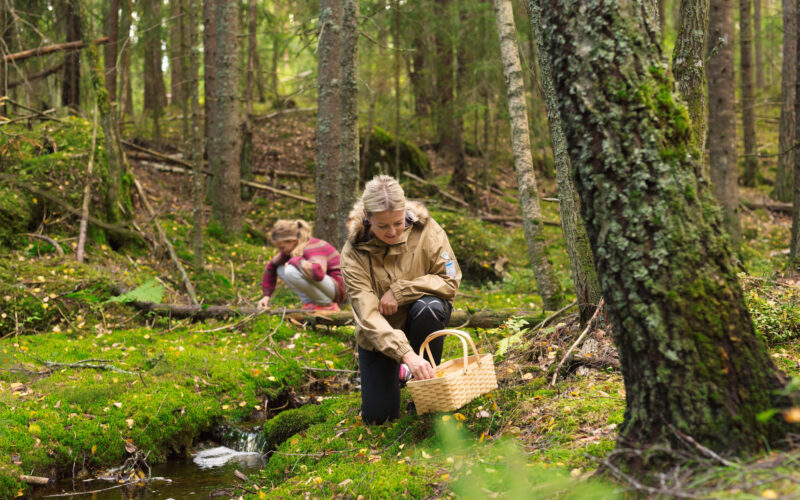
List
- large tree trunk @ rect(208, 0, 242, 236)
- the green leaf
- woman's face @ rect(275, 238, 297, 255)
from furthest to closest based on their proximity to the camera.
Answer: large tree trunk @ rect(208, 0, 242, 236)
woman's face @ rect(275, 238, 297, 255)
the green leaf

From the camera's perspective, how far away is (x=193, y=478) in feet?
14.8

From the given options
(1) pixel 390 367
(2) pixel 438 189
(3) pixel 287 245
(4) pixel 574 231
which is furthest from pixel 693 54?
(2) pixel 438 189

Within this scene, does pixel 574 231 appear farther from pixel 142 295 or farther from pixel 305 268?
pixel 142 295

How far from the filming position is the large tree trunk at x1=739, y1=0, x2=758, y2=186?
14461 millimetres

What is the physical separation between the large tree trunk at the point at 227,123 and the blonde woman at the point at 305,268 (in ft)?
12.6

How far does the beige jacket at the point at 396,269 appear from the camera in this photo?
3938 millimetres

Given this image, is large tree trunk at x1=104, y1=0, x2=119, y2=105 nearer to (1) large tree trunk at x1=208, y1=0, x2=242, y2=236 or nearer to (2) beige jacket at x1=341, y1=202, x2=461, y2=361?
(1) large tree trunk at x1=208, y1=0, x2=242, y2=236

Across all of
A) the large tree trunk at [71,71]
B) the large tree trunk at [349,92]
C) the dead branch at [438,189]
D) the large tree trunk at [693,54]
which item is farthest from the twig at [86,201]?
the dead branch at [438,189]

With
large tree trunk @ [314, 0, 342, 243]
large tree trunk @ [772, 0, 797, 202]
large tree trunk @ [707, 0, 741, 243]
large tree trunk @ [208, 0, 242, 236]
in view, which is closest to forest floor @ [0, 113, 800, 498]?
large tree trunk @ [208, 0, 242, 236]

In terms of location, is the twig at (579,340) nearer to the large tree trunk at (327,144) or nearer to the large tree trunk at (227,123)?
the large tree trunk at (327,144)

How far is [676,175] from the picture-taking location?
7.80 ft

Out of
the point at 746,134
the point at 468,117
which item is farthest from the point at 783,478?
the point at 468,117

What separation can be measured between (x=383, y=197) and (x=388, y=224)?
0.59 ft

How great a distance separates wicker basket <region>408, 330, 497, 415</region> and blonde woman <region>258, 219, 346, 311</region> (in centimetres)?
344
